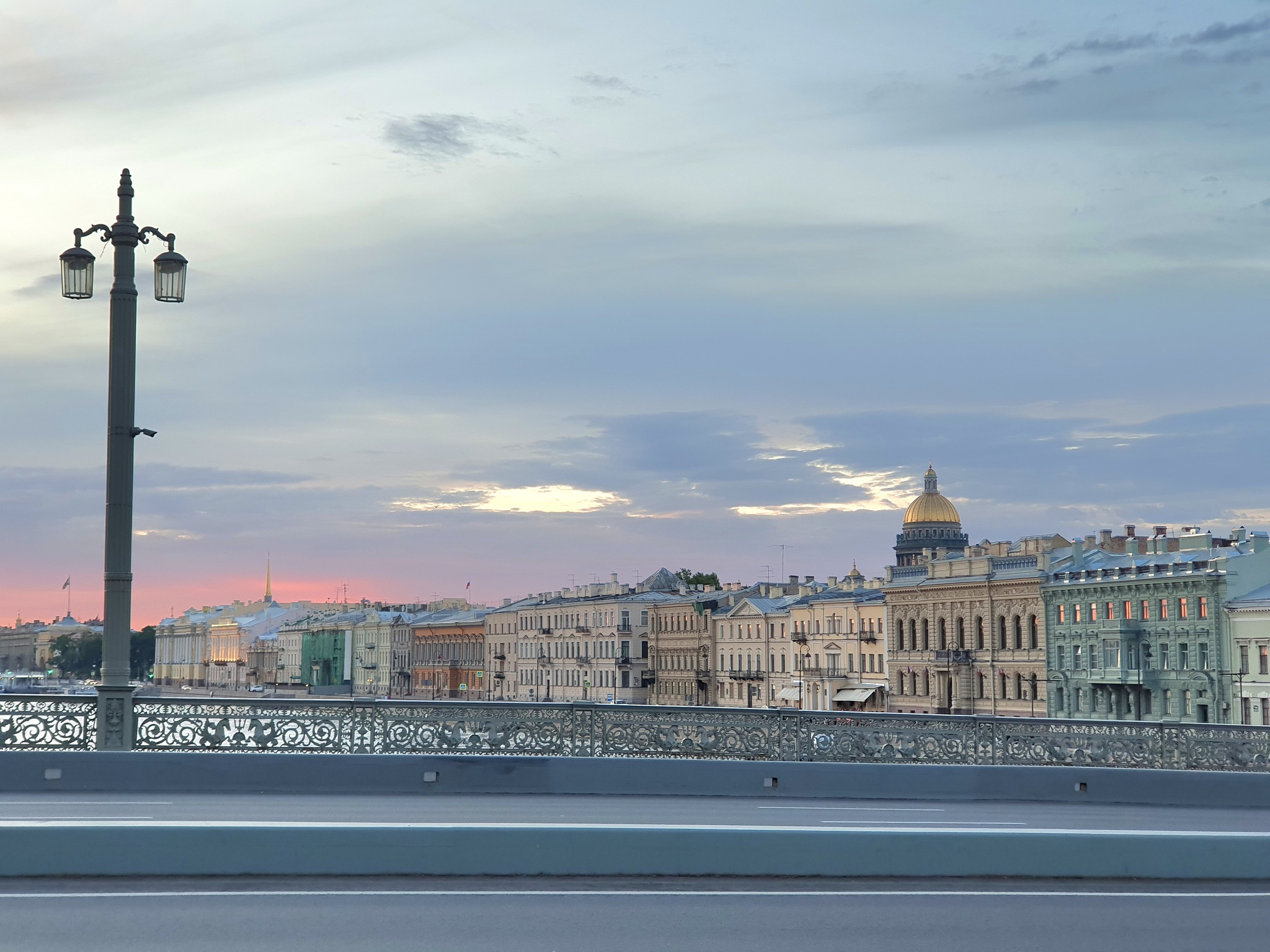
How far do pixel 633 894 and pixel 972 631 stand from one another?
9509 centimetres

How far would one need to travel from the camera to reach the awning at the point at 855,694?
4296 inches

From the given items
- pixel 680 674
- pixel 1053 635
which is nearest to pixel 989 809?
pixel 1053 635

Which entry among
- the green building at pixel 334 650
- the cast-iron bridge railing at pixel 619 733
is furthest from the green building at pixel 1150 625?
the green building at pixel 334 650

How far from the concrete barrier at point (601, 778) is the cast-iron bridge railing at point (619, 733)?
32 cm

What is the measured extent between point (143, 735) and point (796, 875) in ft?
26.2

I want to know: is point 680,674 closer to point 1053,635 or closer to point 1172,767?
point 1053,635

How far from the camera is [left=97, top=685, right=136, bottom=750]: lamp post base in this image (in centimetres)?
1525

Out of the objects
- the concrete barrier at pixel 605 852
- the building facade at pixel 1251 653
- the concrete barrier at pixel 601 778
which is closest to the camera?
the concrete barrier at pixel 605 852

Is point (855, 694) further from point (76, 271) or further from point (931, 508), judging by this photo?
point (76, 271)

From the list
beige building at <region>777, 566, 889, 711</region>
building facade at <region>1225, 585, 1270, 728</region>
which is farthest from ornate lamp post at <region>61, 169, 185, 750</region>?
beige building at <region>777, 566, 889, 711</region>

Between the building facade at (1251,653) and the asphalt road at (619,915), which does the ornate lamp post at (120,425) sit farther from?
the building facade at (1251,653)

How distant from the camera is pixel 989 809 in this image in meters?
16.1

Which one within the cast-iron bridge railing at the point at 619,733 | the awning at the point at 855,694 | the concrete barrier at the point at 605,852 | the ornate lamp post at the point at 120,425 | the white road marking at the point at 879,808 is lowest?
the awning at the point at 855,694

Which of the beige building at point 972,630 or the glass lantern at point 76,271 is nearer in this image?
the glass lantern at point 76,271
